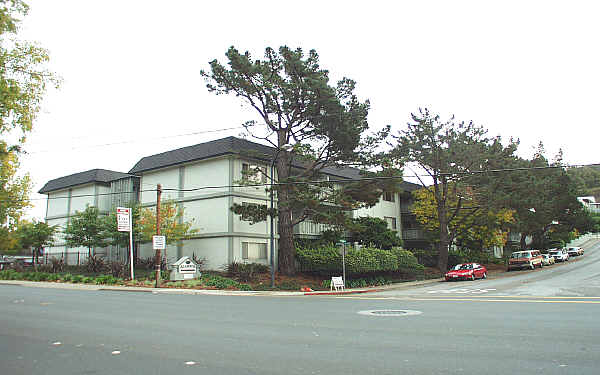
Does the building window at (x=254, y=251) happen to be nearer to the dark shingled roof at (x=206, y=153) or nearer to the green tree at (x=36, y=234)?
the dark shingled roof at (x=206, y=153)

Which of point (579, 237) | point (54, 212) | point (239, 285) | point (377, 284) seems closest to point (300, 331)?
point (239, 285)

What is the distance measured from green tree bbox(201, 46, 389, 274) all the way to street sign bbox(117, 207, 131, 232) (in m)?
6.59

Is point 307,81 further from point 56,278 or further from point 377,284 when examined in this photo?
point 56,278

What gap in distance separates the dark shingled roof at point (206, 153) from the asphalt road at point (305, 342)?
18.6m

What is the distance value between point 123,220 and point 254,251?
29.3 feet

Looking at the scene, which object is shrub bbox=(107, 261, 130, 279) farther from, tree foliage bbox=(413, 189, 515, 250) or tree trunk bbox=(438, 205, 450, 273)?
tree foliage bbox=(413, 189, 515, 250)

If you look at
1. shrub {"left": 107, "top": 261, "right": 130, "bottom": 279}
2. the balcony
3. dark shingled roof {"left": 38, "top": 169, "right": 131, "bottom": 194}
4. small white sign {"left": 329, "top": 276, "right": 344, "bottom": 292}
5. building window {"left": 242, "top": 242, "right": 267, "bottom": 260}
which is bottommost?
small white sign {"left": 329, "top": 276, "right": 344, "bottom": 292}

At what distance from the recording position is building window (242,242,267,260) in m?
31.7

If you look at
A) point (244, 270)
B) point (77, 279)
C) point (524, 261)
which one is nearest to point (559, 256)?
point (524, 261)

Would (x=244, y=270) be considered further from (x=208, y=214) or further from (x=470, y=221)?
(x=470, y=221)

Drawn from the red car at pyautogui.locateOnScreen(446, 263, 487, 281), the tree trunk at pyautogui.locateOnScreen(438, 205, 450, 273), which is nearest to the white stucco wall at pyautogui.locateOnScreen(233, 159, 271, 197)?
the red car at pyautogui.locateOnScreen(446, 263, 487, 281)

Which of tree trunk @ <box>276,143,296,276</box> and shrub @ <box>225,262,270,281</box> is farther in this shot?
tree trunk @ <box>276,143,296,276</box>

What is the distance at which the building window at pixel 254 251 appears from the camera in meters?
31.7

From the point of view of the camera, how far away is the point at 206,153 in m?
32.8
